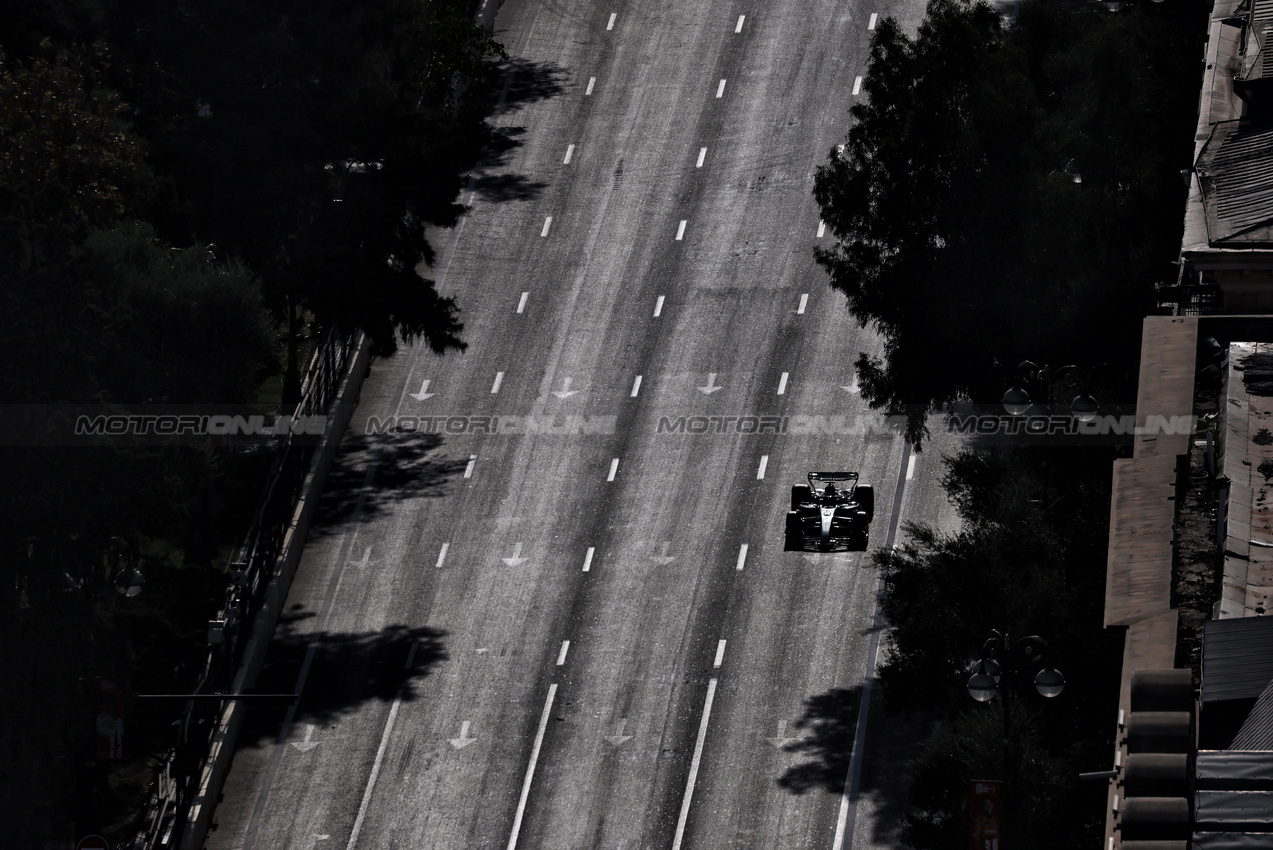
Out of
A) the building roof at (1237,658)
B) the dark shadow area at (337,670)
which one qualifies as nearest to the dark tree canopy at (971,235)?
the dark shadow area at (337,670)

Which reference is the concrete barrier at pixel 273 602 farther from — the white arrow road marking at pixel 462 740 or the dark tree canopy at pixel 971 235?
the dark tree canopy at pixel 971 235

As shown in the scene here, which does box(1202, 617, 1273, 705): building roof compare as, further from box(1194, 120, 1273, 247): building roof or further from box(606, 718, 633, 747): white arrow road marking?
box(606, 718, 633, 747): white arrow road marking

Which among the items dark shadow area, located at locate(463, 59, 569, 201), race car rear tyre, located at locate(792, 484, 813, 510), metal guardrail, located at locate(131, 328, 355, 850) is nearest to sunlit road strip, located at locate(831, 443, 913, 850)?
race car rear tyre, located at locate(792, 484, 813, 510)

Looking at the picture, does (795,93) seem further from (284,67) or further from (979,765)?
(979,765)

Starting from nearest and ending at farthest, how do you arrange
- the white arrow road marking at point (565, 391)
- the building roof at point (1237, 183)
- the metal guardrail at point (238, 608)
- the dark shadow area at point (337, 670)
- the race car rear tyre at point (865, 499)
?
the building roof at point (1237, 183)
the metal guardrail at point (238, 608)
the dark shadow area at point (337, 670)
the race car rear tyre at point (865, 499)
the white arrow road marking at point (565, 391)

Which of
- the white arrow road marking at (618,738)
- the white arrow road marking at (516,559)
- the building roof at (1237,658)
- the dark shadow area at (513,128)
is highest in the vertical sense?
the dark shadow area at (513,128)

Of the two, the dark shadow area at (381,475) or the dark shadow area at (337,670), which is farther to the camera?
the dark shadow area at (381,475)
